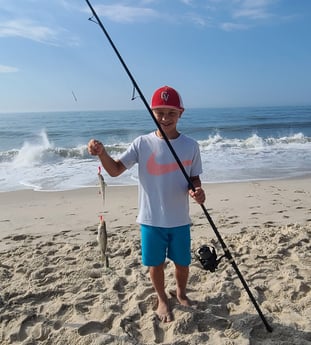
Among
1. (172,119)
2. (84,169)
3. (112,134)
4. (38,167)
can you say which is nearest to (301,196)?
(172,119)

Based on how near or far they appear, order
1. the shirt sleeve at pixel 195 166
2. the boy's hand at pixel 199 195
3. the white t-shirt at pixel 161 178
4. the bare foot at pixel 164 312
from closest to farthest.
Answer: the boy's hand at pixel 199 195, the white t-shirt at pixel 161 178, the shirt sleeve at pixel 195 166, the bare foot at pixel 164 312

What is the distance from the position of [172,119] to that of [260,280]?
2005 mm

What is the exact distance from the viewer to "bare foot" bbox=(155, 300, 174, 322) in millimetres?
3061

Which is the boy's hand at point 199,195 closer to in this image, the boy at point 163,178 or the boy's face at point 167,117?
the boy at point 163,178

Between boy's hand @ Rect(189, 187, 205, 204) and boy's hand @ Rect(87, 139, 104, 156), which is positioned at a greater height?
boy's hand @ Rect(87, 139, 104, 156)

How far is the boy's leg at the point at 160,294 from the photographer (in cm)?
307

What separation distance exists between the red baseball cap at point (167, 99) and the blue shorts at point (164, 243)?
952 mm

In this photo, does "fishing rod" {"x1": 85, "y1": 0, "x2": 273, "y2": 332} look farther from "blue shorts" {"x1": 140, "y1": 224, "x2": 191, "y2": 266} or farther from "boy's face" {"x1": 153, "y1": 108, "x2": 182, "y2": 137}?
"blue shorts" {"x1": 140, "y1": 224, "x2": 191, "y2": 266}

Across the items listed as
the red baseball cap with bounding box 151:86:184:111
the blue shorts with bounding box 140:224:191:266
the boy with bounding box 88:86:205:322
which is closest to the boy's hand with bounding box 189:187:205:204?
the boy with bounding box 88:86:205:322

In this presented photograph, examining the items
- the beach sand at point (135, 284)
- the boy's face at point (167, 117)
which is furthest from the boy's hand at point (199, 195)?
the beach sand at point (135, 284)

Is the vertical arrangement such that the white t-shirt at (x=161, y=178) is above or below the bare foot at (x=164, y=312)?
above

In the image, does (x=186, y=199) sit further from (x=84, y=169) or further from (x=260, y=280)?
(x=84, y=169)

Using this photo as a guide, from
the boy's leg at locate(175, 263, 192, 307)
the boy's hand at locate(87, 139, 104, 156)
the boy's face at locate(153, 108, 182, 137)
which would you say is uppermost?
the boy's face at locate(153, 108, 182, 137)

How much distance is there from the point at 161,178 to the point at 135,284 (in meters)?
1.45
